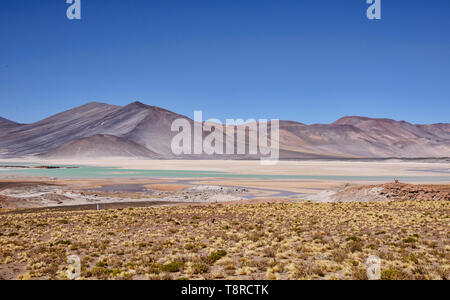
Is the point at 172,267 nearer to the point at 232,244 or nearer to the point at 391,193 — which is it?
the point at 232,244

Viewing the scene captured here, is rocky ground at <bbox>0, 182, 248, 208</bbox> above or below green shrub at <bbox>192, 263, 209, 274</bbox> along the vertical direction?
below

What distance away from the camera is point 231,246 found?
1559cm

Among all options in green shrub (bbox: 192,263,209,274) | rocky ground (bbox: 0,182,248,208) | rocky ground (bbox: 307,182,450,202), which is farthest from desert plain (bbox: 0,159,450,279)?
rocky ground (bbox: 0,182,248,208)

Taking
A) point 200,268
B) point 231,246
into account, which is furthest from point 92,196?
point 200,268

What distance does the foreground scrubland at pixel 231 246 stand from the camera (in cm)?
1155

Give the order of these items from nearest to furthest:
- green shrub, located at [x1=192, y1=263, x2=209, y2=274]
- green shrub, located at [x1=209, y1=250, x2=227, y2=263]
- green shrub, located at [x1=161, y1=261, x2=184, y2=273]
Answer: green shrub, located at [x1=192, y1=263, x2=209, y2=274], green shrub, located at [x1=161, y1=261, x2=184, y2=273], green shrub, located at [x1=209, y1=250, x2=227, y2=263]

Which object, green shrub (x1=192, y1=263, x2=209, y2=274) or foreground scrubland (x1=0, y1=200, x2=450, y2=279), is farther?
green shrub (x1=192, y1=263, x2=209, y2=274)

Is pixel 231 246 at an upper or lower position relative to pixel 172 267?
lower

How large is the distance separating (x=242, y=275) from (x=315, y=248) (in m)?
4.25

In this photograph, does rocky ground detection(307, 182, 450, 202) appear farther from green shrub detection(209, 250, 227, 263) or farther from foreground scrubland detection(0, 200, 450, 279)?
green shrub detection(209, 250, 227, 263)

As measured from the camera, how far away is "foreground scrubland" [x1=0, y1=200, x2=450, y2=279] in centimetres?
1155

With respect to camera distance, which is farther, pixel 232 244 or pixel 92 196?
pixel 92 196
